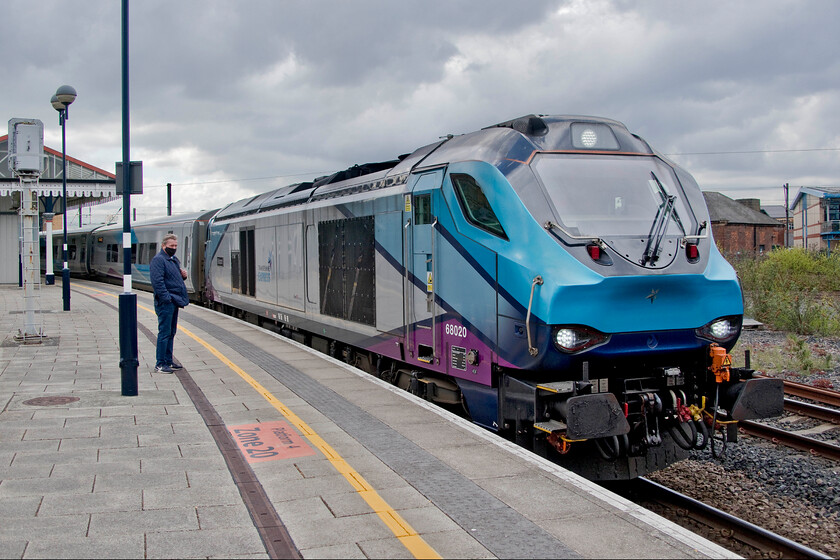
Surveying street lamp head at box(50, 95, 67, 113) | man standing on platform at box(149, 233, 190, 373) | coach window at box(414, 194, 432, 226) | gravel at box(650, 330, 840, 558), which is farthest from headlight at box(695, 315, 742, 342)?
street lamp head at box(50, 95, 67, 113)

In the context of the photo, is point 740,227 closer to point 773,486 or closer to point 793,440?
point 793,440

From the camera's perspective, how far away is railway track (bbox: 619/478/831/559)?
5.63m

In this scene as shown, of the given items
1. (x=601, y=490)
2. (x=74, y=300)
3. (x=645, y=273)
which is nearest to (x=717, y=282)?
(x=645, y=273)

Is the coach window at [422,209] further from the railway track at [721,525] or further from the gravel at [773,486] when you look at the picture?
the gravel at [773,486]

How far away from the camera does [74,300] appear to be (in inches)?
1017

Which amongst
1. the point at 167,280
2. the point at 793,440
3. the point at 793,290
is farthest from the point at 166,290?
the point at 793,290

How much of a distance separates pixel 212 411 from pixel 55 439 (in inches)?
66.0

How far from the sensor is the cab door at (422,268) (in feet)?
25.3

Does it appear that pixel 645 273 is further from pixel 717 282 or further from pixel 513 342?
pixel 513 342

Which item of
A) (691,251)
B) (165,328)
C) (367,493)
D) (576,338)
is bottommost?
(367,493)

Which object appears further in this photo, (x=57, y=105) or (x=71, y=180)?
(x=71, y=180)

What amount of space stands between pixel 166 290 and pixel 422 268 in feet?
A: 13.3

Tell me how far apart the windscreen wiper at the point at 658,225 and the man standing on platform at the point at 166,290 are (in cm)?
625

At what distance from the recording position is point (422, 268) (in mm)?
7957
